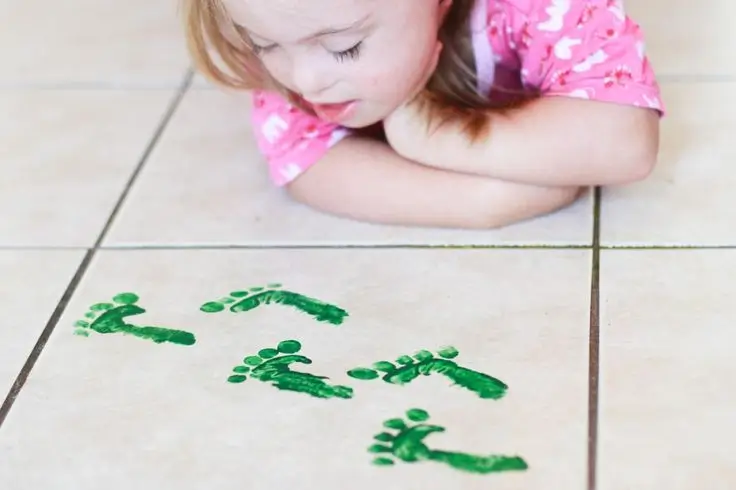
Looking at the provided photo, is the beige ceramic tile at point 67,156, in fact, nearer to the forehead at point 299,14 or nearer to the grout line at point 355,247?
the grout line at point 355,247

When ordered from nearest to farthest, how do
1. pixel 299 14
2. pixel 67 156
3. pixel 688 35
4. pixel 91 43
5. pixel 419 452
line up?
pixel 419 452 < pixel 299 14 < pixel 67 156 < pixel 688 35 < pixel 91 43

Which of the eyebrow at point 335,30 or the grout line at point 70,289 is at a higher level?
the eyebrow at point 335,30

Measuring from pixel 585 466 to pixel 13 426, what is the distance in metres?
0.39

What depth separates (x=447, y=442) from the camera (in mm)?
687

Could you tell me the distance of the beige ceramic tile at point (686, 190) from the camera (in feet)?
2.91

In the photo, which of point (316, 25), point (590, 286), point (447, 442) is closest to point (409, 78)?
point (316, 25)

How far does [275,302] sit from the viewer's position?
842 mm

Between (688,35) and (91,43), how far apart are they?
0.76 m

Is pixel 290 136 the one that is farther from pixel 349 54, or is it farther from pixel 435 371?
pixel 435 371

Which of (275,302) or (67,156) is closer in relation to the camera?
(275,302)

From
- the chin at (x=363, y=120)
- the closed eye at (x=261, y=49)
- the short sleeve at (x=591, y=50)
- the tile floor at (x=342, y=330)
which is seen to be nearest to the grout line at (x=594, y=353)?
the tile floor at (x=342, y=330)

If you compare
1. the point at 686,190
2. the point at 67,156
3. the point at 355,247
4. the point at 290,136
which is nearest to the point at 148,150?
the point at 67,156

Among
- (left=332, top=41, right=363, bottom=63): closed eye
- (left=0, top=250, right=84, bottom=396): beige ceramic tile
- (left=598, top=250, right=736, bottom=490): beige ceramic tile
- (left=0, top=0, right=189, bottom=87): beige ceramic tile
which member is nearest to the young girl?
(left=332, top=41, right=363, bottom=63): closed eye

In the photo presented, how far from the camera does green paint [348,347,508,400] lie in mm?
728
